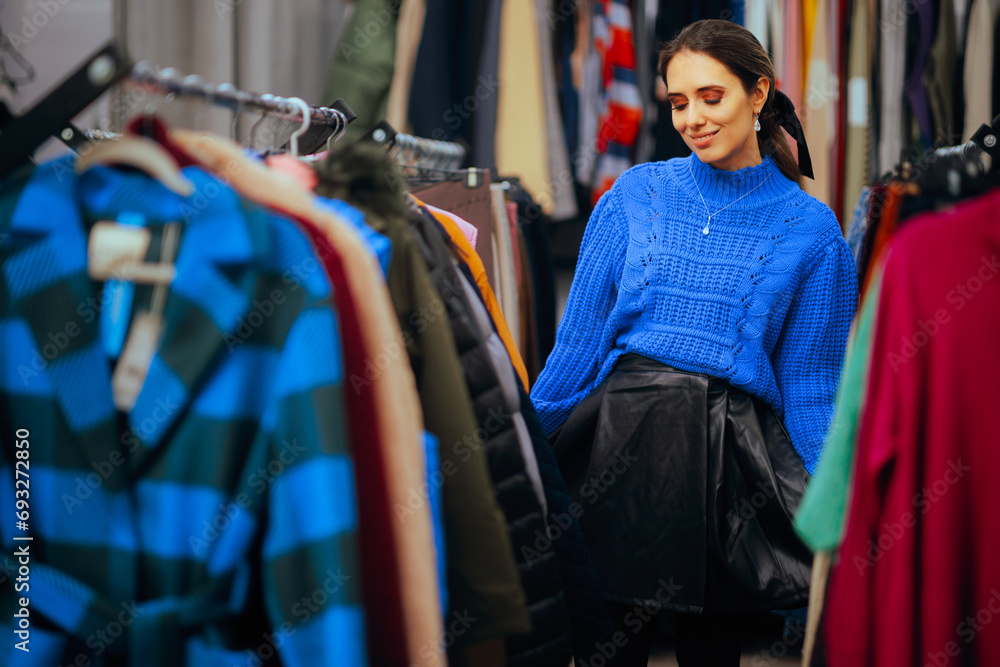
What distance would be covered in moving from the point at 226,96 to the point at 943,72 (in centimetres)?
248

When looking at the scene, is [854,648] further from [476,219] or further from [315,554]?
[476,219]

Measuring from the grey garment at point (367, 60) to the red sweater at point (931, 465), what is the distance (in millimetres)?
2066

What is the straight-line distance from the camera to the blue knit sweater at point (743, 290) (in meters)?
1.54

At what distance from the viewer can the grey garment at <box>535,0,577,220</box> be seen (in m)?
2.78

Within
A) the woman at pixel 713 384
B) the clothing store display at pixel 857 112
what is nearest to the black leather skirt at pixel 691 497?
the woman at pixel 713 384

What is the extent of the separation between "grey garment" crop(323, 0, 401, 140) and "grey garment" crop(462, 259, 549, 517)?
1.62 m

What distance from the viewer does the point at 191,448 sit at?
900 millimetres

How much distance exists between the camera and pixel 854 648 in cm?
93

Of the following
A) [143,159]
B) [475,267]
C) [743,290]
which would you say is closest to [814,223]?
[743,290]

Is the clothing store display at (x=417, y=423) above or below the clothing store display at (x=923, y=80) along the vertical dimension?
below

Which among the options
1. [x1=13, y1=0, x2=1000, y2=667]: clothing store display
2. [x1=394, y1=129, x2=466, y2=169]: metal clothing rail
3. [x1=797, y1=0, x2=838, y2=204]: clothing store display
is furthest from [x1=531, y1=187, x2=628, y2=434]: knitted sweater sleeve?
[x1=797, y1=0, x2=838, y2=204]: clothing store display

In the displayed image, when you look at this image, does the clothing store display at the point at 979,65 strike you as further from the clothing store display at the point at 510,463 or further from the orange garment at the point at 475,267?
the clothing store display at the point at 510,463

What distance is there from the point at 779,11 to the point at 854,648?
235cm

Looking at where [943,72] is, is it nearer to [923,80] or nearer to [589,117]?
[923,80]
